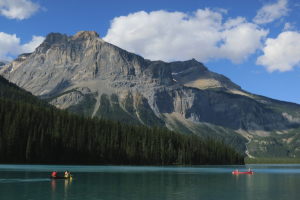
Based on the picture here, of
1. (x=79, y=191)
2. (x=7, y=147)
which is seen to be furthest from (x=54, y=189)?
(x=7, y=147)

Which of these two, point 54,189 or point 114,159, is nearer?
point 54,189

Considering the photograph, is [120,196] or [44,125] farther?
[44,125]

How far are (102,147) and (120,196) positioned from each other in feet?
423

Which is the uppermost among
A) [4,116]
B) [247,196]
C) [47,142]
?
[4,116]

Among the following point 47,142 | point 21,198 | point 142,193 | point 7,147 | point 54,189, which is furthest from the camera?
point 47,142

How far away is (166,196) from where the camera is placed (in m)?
70.2

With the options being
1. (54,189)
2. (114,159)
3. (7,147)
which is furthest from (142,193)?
(114,159)

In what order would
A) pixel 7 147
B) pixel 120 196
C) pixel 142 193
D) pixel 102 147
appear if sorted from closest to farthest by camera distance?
1. pixel 120 196
2. pixel 142 193
3. pixel 7 147
4. pixel 102 147

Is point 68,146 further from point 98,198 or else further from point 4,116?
point 98,198

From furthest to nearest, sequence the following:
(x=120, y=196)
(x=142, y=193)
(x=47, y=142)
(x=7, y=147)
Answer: (x=47, y=142), (x=7, y=147), (x=142, y=193), (x=120, y=196)

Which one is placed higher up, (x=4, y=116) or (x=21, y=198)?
(x=4, y=116)

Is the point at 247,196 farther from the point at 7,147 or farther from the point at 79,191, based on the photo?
the point at 7,147

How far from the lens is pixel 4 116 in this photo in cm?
16975

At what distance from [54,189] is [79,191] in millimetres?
6652
